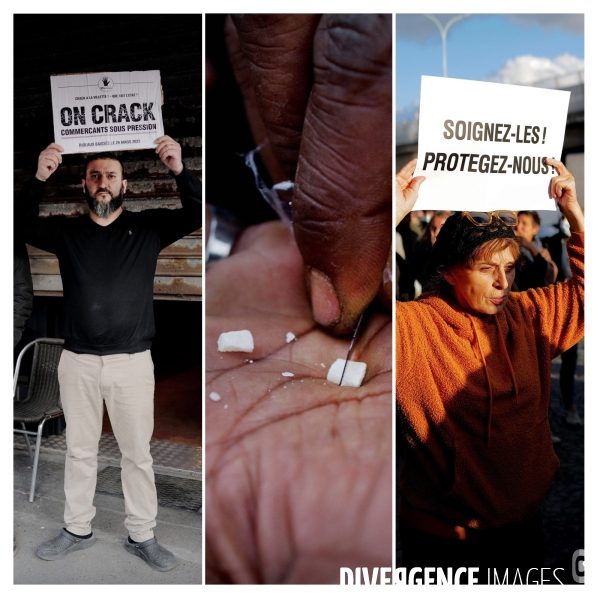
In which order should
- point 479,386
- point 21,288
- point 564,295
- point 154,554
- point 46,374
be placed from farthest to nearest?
point 46,374 < point 21,288 < point 154,554 < point 564,295 < point 479,386

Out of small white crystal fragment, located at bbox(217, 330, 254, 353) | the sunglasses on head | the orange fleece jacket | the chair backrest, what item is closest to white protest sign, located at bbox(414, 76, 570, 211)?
the sunglasses on head

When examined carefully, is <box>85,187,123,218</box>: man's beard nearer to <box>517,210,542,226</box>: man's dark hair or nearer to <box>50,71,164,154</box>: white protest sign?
<box>50,71,164,154</box>: white protest sign

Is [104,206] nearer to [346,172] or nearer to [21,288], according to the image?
[21,288]

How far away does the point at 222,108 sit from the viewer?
10.7 feet

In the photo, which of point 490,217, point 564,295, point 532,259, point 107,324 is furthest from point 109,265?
point 564,295

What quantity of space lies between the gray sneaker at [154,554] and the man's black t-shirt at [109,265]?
1.00m

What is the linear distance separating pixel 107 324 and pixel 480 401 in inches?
73.7

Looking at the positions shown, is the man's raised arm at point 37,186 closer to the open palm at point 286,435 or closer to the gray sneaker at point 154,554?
the open palm at point 286,435

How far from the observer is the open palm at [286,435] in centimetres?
324

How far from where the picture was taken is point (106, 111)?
3318 millimetres

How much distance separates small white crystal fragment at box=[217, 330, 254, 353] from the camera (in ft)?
10.7

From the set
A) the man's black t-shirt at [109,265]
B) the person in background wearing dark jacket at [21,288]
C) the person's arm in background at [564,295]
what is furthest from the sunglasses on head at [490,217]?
the person in background wearing dark jacket at [21,288]

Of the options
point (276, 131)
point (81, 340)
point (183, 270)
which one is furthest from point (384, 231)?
point (81, 340)
